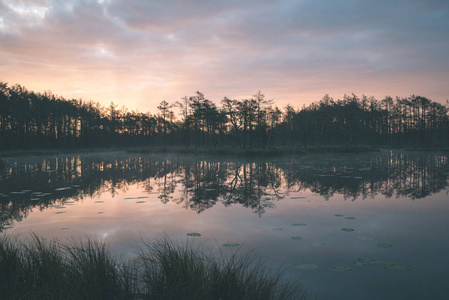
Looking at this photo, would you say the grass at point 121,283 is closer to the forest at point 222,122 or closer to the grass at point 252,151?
the grass at point 252,151

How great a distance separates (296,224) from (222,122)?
65648 mm

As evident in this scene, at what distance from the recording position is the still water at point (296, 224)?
14.8 feet

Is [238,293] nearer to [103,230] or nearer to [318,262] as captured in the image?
[318,262]

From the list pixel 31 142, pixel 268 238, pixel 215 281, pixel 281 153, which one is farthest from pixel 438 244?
pixel 31 142

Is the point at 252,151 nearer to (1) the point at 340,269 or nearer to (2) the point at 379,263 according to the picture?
(2) the point at 379,263

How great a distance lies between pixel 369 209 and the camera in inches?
350

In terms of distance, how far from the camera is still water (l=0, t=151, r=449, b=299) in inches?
178

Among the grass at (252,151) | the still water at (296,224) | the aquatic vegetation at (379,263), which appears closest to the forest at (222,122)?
the grass at (252,151)

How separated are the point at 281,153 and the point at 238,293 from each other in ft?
140

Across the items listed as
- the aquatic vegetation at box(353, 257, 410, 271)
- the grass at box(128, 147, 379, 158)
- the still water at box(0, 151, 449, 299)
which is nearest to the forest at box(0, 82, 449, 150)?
the grass at box(128, 147, 379, 158)

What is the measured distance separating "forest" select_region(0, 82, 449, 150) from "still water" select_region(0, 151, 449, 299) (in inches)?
1481

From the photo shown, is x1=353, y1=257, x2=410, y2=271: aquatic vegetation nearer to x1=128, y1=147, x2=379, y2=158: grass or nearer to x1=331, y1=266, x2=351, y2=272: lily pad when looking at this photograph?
x1=331, y1=266, x2=351, y2=272: lily pad

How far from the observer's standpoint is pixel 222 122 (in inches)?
2849

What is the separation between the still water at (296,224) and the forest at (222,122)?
37612 mm
